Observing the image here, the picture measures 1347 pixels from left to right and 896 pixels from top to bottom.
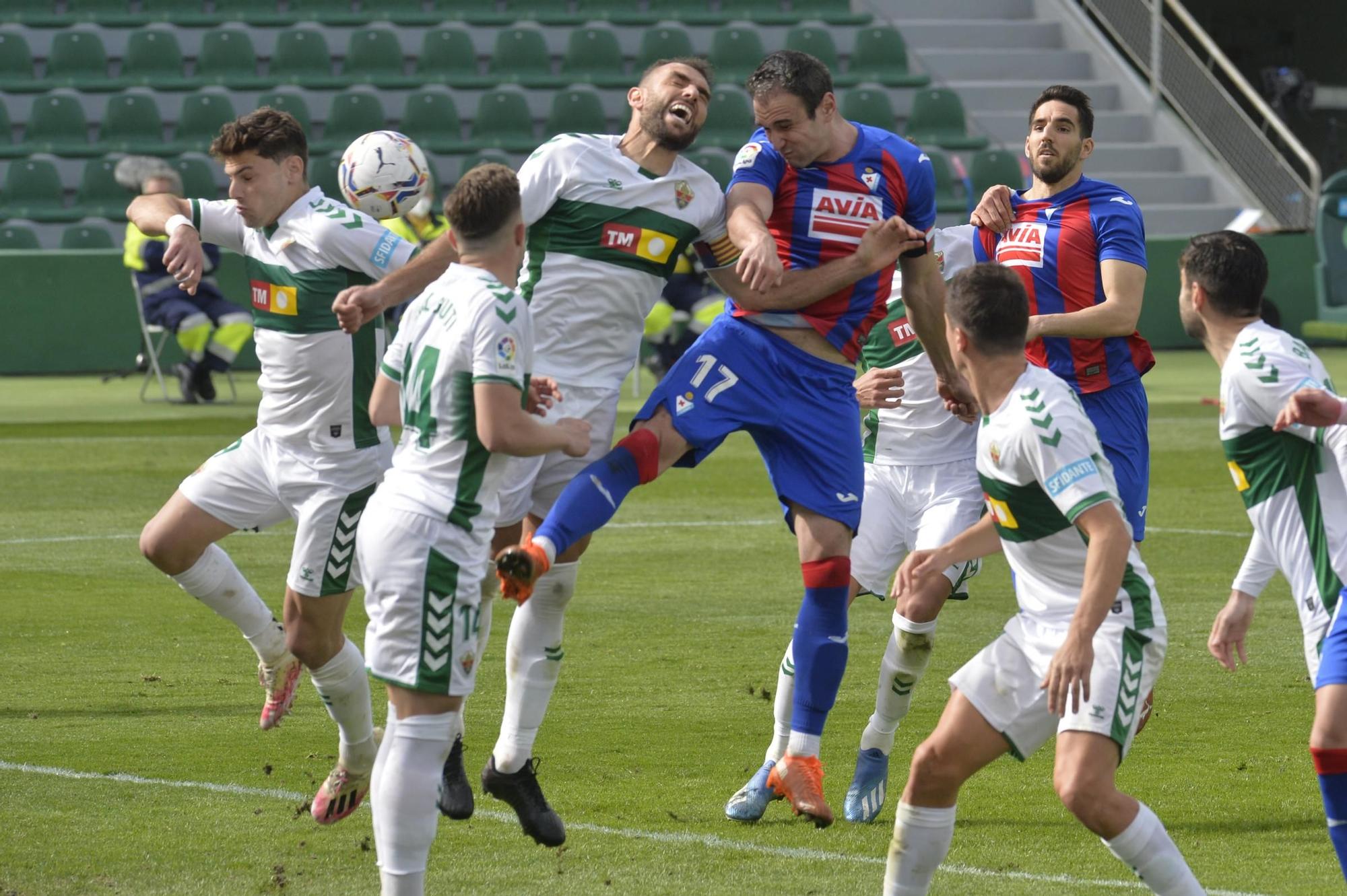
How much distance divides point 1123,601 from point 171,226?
3418mm

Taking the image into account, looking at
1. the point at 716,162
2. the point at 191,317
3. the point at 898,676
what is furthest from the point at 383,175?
the point at 716,162

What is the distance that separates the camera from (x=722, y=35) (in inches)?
939

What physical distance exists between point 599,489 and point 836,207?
1293 mm

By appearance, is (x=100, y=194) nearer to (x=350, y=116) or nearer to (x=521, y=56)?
(x=350, y=116)

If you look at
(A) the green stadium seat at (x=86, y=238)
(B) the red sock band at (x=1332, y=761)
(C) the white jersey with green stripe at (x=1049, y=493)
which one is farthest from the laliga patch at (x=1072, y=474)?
(A) the green stadium seat at (x=86, y=238)

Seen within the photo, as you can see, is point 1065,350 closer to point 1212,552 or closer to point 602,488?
point 602,488

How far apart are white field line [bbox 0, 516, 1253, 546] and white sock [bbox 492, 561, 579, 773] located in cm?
596

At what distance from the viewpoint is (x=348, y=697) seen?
18.7ft

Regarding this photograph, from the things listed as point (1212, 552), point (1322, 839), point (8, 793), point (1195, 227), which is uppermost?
point (1322, 839)

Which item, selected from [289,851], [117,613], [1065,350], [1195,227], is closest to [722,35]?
[1195,227]

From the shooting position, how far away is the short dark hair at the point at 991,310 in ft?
14.3

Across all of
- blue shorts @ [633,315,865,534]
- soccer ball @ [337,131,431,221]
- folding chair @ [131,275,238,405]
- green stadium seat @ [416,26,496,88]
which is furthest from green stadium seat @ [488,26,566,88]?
blue shorts @ [633,315,865,534]

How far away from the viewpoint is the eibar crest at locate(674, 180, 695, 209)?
5.66 m

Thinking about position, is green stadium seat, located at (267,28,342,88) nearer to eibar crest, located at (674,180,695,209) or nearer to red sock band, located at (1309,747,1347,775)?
eibar crest, located at (674,180,695,209)
